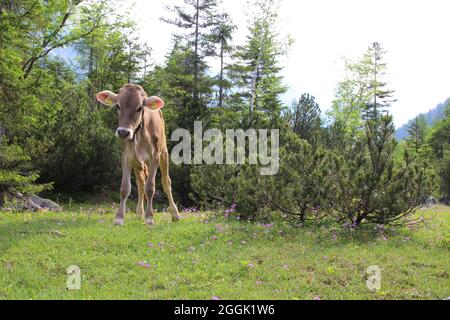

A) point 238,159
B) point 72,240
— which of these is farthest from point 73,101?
point 72,240

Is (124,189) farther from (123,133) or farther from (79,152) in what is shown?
(79,152)

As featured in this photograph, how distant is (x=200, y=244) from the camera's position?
7902mm

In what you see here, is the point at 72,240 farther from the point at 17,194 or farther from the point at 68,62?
the point at 68,62

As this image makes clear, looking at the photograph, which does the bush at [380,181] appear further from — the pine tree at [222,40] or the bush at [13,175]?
the pine tree at [222,40]

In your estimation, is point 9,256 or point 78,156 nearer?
point 9,256

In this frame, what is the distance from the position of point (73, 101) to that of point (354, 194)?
51.5 feet

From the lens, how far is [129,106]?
8805mm

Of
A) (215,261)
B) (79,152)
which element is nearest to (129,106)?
(215,261)

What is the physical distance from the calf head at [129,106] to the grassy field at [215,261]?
6.73 feet

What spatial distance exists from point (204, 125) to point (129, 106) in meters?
14.2

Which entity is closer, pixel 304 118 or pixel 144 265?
pixel 144 265

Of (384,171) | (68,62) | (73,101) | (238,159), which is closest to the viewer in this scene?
(384,171)

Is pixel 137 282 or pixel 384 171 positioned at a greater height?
pixel 384 171

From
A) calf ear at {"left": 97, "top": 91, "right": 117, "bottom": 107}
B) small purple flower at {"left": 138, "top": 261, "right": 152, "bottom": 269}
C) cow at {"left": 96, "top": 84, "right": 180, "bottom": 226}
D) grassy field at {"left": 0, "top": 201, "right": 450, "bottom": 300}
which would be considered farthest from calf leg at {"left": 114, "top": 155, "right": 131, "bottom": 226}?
small purple flower at {"left": 138, "top": 261, "right": 152, "bottom": 269}
